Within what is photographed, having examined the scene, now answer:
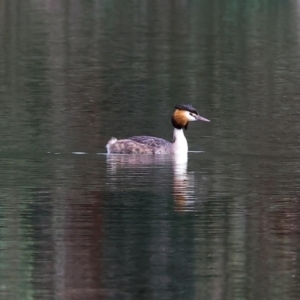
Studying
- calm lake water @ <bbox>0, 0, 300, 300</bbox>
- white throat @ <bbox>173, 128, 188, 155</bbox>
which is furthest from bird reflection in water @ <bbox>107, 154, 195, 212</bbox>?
white throat @ <bbox>173, 128, 188, 155</bbox>

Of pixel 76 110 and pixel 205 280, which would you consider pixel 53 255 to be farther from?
pixel 76 110

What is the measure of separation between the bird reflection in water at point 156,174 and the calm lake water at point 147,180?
22mm

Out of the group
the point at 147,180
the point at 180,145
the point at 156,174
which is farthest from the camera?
the point at 180,145

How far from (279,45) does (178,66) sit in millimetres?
9345

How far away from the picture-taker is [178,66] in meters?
33.1

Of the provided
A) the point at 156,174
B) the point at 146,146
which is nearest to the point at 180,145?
the point at 146,146

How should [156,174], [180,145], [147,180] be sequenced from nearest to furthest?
1. [147,180]
2. [156,174]
3. [180,145]

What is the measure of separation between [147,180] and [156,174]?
0.65 metres

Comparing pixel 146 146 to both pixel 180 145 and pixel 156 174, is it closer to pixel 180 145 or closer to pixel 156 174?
pixel 180 145

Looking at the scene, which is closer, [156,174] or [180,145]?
[156,174]

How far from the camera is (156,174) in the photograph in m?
16.3

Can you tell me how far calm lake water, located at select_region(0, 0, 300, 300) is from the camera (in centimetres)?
1084

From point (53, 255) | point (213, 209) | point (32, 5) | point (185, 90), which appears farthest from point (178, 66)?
point (32, 5)

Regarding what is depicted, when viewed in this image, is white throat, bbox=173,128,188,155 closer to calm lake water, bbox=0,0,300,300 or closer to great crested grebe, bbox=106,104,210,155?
great crested grebe, bbox=106,104,210,155
